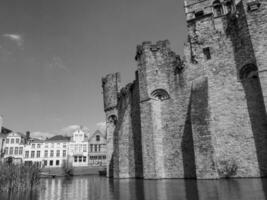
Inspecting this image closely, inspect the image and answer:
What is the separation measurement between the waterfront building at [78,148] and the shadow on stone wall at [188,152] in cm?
3255

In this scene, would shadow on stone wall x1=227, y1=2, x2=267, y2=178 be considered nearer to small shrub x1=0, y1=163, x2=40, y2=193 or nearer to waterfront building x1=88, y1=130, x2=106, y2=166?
small shrub x1=0, y1=163, x2=40, y2=193

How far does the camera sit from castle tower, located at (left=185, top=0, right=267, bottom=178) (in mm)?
12102

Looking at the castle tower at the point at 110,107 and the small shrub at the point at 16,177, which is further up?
the castle tower at the point at 110,107

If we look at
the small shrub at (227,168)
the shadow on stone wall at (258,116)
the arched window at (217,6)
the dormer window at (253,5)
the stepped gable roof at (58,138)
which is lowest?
the small shrub at (227,168)

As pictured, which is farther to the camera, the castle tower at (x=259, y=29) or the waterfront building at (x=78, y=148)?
the waterfront building at (x=78, y=148)

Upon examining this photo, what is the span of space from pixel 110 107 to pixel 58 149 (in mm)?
27850

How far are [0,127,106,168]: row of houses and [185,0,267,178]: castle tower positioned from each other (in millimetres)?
33322

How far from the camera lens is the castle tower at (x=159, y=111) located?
1432cm

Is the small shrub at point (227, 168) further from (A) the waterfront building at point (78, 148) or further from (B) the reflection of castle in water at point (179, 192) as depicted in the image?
(A) the waterfront building at point (78, 148)

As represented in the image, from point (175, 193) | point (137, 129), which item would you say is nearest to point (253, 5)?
point (137, 129)

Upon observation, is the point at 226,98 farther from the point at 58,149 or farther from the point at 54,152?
the point at 54,152

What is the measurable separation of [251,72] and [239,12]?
12.5ft

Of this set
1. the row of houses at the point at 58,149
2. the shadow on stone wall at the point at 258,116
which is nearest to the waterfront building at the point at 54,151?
the row of houses at the point at 58,149

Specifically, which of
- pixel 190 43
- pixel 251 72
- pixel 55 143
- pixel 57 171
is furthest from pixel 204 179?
pixel 55 143
